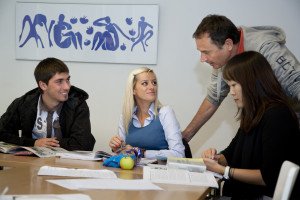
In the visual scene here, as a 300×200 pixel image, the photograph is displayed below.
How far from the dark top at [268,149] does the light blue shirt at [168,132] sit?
53 centimetres

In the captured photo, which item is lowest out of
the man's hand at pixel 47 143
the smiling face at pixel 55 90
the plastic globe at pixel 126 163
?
the man's hand at pixel 47 143

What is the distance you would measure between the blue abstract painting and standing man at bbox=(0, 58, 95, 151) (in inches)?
27.9

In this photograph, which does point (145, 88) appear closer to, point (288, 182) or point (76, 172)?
point (76, 172)

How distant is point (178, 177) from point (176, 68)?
1.78 m

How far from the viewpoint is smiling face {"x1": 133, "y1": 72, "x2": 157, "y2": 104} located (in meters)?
2.49

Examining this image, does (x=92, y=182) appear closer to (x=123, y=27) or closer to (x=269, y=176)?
(x=269, y=176)

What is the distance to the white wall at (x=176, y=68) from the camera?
123 inches

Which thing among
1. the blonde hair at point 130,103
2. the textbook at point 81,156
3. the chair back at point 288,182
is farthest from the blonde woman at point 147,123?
the chair back at point 288,182

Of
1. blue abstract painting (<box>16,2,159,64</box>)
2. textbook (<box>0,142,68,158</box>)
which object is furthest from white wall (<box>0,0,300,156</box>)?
textbook (<box>0,142,68,158</box>)

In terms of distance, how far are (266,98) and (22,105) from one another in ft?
5.31

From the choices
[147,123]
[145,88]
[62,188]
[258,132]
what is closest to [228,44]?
[145,88]

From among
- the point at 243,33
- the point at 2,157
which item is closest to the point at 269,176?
the point at 243,33

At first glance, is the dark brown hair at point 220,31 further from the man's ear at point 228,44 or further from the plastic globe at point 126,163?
the plastic globe at point 126,163

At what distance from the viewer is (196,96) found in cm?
326
